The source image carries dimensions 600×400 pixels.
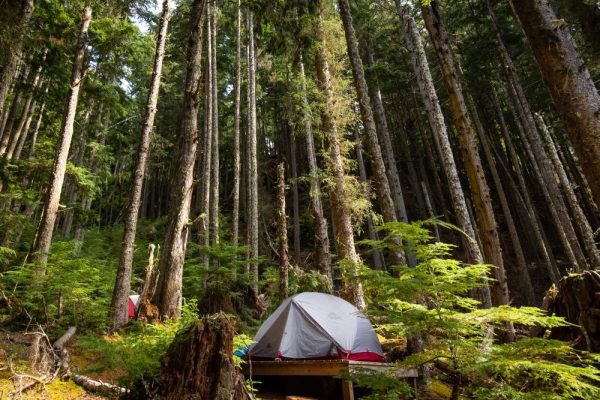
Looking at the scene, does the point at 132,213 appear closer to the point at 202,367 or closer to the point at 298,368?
the point at 298,368

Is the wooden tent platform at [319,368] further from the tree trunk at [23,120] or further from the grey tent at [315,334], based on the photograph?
the tree trunk at [23,120]

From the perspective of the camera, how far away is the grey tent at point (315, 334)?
776 centimetres

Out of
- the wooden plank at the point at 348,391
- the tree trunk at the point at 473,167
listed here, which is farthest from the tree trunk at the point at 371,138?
the wooden plank at the point at 348,391

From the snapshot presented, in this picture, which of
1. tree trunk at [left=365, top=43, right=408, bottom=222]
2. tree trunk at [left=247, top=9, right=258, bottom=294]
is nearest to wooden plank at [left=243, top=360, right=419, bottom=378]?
tree trunk at [left=247, top=9, right=258, bottom=294]

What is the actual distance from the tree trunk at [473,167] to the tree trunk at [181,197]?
4.83 m

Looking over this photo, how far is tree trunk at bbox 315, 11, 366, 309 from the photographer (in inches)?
390

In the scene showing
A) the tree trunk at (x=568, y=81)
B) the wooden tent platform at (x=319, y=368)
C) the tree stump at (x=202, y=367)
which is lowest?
the wooden tent platform at (x=319, y=368)

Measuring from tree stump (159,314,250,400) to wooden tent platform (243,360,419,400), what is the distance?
258cm

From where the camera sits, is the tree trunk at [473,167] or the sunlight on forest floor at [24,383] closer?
the sunlight on forest floor at [24,383]

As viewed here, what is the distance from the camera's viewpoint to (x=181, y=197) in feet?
24.4

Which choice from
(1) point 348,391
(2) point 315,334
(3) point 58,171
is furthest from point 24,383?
(3) point 58,171

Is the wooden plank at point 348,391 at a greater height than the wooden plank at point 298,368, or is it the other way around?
the wooden plank at point 298,368

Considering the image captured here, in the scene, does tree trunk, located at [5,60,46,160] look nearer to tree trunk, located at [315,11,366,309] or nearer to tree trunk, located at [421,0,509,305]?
tree trunk, located at [315,11,366,309]

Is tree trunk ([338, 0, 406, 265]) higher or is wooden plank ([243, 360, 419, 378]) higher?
tree trunk ([338, 0, 406, 265])
